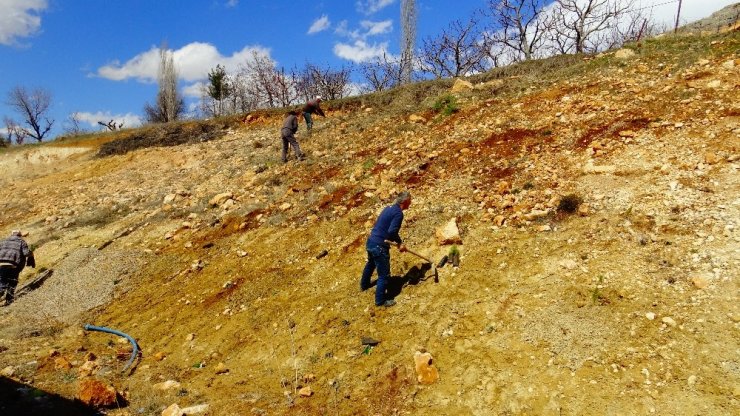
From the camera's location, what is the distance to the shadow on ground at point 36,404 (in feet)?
14.2

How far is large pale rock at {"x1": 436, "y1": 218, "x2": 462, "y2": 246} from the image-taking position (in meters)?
6.24

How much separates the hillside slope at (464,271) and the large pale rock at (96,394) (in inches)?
6.2

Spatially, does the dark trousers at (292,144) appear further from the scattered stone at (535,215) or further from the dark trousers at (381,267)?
the scattered stone at (535,215)

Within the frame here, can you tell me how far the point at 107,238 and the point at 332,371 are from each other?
8207 mm

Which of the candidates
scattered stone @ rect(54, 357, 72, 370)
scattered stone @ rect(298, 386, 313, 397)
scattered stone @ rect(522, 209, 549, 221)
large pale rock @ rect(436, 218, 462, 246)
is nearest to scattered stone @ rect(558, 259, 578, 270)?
scattered stone @ rect(522, 209, 549, 221)

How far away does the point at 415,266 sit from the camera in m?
6.21

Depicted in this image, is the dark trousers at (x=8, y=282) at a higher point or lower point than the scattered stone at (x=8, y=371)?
higher

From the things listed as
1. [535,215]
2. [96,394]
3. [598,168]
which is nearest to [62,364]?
[96,394]

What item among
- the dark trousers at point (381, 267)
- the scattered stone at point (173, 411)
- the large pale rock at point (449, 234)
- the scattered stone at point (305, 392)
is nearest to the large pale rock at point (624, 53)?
the large pale rock at point (449, 234)

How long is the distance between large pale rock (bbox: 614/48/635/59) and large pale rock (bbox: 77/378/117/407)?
12908 millimetres

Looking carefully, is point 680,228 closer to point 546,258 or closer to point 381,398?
point 546,258

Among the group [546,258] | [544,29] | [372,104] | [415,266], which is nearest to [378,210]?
[415,266]

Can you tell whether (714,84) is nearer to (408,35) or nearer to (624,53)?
(624,53)

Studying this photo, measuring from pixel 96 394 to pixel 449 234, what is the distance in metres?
4.56
